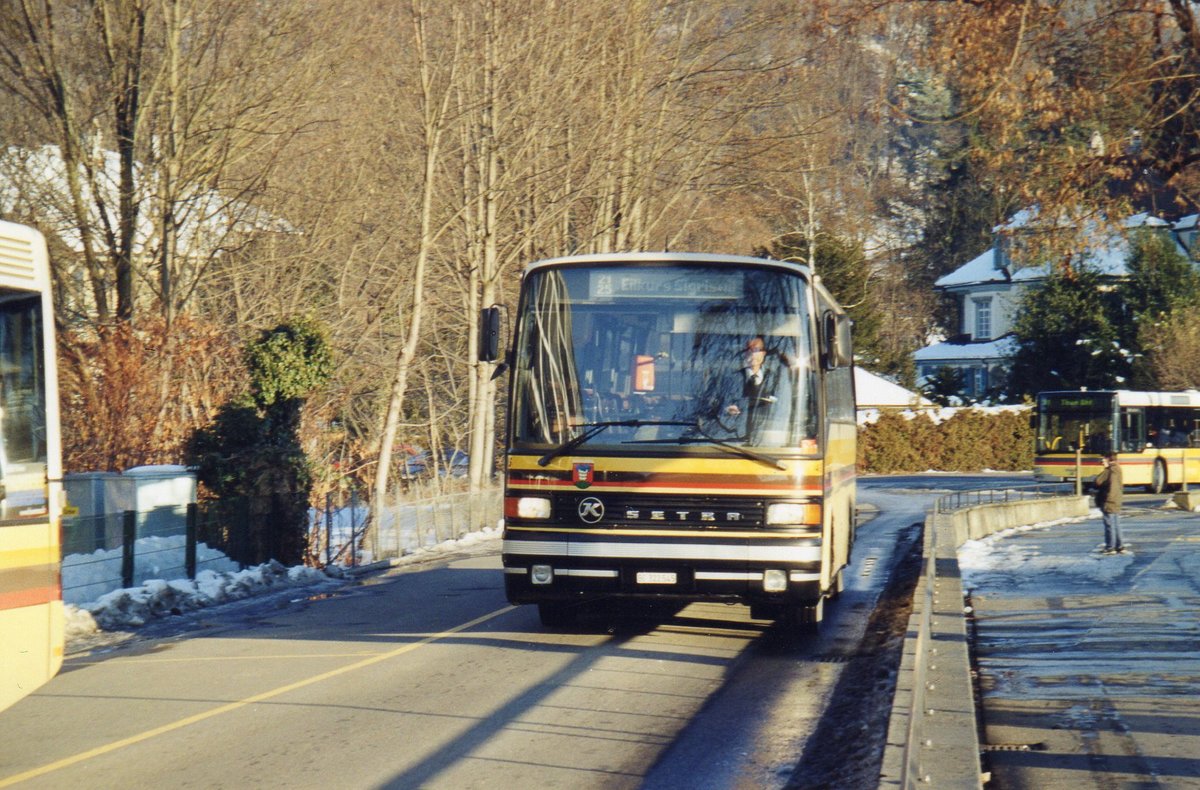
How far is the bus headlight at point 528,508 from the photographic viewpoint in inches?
478

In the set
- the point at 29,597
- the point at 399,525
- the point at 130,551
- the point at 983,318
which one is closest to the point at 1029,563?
the point at 399,525

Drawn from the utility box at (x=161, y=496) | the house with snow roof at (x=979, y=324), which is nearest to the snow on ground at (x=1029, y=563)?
the utility box at (x=161, y=496)

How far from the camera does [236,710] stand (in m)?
9.45

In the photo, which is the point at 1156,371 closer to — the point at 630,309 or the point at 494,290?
the point at 494,290

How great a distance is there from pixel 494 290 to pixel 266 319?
5.32 m

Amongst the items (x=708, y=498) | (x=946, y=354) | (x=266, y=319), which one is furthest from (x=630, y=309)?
(x=946, y=354)

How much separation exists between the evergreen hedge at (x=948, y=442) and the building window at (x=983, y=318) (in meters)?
21.5

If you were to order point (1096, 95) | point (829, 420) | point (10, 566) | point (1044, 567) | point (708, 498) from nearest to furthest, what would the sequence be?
point (10, 566) → point (708, 498) → point (829, 420) → point (1096, 95) → point (1044, 567)

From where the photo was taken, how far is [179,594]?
1579cm

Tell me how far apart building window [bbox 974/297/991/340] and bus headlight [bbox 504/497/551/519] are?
7689 cm

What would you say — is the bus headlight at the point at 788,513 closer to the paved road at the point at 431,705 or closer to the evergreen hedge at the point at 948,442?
the paved road at the point at 431,705

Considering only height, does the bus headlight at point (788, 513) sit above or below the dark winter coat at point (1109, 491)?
above

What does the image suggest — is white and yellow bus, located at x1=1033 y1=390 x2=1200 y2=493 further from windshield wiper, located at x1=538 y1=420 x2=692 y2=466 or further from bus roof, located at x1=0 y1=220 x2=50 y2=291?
bus roof, located at x1=0 y1=220 x2=50 y2=291

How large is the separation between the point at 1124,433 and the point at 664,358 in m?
38.6
